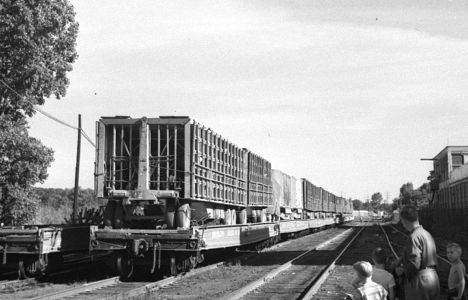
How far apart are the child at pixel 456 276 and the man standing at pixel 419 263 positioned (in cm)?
61

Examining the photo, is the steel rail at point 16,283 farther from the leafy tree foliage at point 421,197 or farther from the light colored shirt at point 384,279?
the leafy tree foliage at point 421,197

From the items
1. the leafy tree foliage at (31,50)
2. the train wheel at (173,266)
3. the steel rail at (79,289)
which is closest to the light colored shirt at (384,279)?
the steel rail at (79,289)

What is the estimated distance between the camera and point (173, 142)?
13.5m

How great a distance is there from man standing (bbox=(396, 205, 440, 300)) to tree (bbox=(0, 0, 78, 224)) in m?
16.8

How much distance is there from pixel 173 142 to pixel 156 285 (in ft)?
11.5

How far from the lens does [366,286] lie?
4.67 metres

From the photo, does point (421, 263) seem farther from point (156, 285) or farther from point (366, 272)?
point (156, 285)

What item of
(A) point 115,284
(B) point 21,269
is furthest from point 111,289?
(B) point 21,269

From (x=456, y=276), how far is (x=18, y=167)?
17.1 m

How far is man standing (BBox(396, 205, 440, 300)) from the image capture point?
5184 mm

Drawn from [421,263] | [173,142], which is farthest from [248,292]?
[421,263]

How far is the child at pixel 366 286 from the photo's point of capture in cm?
463

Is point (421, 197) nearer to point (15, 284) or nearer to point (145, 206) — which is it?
point (145, 206)

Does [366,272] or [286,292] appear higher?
[366,272]
